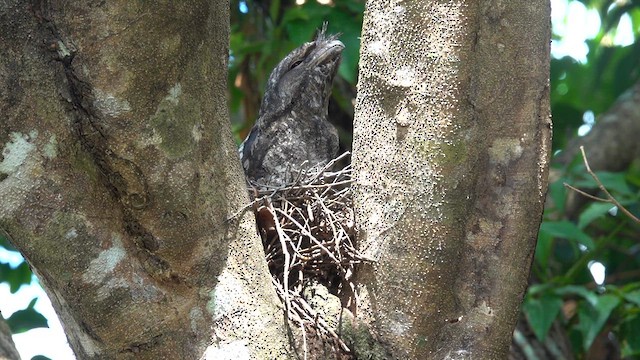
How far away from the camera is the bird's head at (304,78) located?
401cm

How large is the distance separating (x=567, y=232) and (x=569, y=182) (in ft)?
1.45

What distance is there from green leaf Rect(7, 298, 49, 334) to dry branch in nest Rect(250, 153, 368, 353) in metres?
1.20

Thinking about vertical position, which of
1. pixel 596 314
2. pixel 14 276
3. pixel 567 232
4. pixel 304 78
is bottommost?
pixel 596 314

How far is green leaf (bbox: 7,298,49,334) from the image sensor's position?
144 inches

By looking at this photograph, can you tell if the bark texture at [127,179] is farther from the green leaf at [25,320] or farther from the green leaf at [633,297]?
the green leaf at [633,297]

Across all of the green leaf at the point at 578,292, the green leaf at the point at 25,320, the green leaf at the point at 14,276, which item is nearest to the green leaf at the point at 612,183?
the green leaf at the point at 578,292

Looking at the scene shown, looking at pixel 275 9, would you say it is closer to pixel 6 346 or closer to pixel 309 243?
pixel 309 243

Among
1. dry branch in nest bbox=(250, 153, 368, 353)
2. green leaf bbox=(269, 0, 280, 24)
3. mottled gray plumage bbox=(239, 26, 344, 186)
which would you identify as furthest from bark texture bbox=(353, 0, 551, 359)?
green leaf bbox=(269, 0, 280, 24)

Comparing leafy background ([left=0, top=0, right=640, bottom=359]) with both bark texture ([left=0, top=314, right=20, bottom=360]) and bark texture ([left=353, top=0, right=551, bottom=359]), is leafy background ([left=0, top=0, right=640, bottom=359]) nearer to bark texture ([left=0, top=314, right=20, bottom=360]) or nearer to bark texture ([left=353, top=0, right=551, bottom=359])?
bark texture ([left=0, top=314, right=20, bottom=360])

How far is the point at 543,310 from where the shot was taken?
398cm

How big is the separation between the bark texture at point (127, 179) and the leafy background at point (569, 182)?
5.55 feet

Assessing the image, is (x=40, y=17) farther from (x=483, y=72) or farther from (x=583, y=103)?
(x=583, y=103)

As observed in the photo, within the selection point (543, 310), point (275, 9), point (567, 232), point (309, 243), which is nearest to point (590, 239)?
point (567, 232)

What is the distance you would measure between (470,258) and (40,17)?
125 cm
